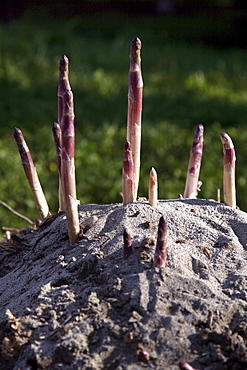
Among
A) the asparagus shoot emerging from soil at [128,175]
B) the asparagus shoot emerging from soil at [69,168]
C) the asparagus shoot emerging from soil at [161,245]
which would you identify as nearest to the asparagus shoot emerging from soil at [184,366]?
the asparagus shoot emerging from soil at [161,245]

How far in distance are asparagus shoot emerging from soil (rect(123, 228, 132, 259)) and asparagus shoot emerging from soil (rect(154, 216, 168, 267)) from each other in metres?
0.11

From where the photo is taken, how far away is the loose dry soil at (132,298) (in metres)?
1.54

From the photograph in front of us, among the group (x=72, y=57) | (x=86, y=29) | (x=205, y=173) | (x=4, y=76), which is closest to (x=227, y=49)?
(x=86, y=29)

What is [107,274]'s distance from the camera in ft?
5.74

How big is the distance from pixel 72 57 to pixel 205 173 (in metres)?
4.35

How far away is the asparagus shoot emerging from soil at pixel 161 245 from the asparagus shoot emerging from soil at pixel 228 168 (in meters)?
0.63

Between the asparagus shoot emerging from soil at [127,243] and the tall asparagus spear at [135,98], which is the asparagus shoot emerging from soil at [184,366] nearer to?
the asparagus shoot emerging from soil at [127,243]

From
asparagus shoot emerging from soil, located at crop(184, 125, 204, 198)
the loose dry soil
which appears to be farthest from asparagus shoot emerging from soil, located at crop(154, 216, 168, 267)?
asparagus shoot emerging from soil, located at crop(184, 125, 204, 198)

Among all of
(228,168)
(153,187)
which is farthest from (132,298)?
(228,168)

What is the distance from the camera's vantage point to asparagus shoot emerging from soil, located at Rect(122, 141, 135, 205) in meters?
1.99

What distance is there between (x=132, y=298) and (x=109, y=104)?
6.01 metres

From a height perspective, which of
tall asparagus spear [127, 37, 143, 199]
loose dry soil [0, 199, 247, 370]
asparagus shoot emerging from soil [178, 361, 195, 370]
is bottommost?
asparagus shoot emerging from soil [178, 361, 195, 370]

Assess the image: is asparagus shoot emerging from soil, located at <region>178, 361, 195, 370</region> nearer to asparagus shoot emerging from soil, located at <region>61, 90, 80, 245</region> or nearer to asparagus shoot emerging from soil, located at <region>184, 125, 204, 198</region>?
asparagus shoot emerging from soil, located at <region>61, 90, 80, 245</region>

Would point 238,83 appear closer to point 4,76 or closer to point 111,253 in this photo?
point 4,76
